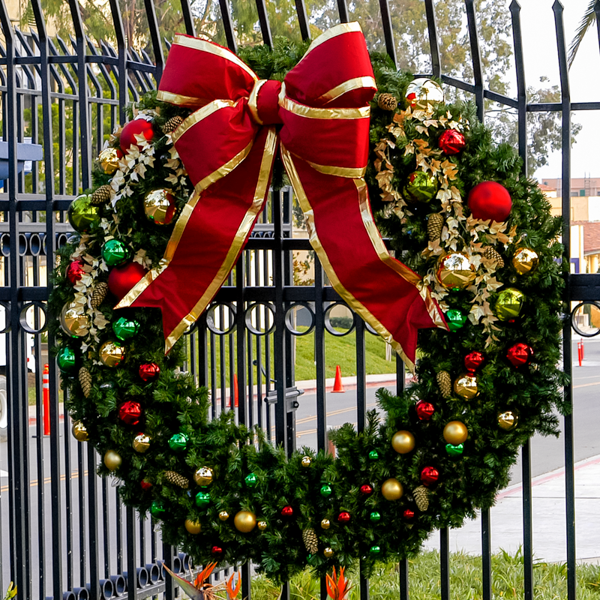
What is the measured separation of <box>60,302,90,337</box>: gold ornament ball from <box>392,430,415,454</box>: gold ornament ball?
1.23 meters

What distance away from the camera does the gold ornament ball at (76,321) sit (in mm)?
2949

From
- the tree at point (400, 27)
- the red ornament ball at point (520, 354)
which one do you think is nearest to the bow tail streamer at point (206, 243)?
the red ornament ball at point (520, 354)

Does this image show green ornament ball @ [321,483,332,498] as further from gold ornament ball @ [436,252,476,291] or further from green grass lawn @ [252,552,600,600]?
green grass lawn @ [252,552,600,600]

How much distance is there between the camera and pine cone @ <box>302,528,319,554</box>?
270 cm

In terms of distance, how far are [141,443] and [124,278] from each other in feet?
2.00

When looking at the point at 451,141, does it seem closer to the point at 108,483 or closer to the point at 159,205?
the point at 159,205

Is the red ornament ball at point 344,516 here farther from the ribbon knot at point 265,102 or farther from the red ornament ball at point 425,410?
the ribbon knot at point 265,102

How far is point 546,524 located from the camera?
6.99 meters

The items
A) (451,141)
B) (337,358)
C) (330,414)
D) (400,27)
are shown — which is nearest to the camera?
(451,141)

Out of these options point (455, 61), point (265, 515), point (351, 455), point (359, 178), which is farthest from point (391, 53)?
point (455, 61)

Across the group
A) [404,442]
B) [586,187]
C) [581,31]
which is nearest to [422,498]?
[404,442]

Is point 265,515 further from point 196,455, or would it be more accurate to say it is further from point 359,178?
point 359,178

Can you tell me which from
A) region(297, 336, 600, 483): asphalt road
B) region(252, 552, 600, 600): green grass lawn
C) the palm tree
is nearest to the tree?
region(297, 336, 600, 483): asphalt road

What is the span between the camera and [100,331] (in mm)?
2965
